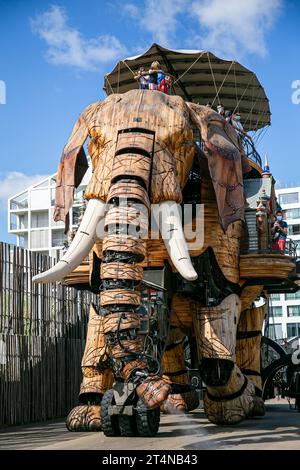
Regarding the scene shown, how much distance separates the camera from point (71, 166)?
11.0 meters

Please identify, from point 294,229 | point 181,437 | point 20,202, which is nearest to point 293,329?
point 294,229

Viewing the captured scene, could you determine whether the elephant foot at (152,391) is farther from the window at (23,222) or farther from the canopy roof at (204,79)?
the window at (23,222)

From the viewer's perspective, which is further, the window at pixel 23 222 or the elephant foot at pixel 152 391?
the window at pixel 23 222

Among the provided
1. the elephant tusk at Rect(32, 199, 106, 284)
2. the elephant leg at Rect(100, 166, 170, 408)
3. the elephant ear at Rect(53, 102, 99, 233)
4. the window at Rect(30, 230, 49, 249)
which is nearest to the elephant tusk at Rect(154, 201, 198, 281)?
the elephant leg at Rect(100, 166, 170, 408)

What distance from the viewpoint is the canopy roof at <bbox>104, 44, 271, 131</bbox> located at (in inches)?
631

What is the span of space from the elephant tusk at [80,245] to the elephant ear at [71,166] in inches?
43.2

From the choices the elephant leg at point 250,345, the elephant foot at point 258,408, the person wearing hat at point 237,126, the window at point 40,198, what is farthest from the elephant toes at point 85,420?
the window at point 40,198

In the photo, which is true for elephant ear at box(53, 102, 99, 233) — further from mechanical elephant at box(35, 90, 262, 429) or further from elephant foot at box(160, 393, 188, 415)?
elephant foot at box(160, 393, 188, 415)

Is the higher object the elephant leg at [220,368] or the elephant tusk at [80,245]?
the elephant tusk at [80,245]

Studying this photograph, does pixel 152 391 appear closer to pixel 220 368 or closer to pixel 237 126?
pixel 220 368

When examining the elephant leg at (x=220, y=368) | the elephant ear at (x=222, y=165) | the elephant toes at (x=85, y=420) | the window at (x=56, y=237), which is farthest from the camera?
the window at (x=56, y=237)

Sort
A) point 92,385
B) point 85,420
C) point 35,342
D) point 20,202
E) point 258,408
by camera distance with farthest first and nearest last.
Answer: point 20,202 → point 35,342 → point 258,408 → point 92,385 → point 85,420

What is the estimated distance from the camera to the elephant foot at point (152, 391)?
851cm

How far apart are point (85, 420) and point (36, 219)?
60.6 meters
